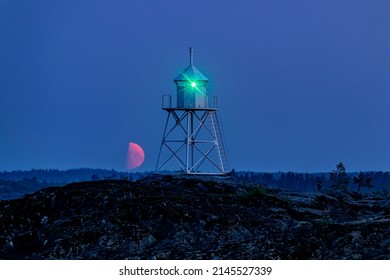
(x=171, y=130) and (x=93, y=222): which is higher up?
(x=171, y=130)

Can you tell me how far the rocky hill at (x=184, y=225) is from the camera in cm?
4759

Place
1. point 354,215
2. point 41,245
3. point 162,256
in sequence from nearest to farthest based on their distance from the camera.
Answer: point 162,256 → point 41,245 → point 354,215

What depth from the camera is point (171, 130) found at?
8581 centimetres

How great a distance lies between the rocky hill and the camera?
47.6 m

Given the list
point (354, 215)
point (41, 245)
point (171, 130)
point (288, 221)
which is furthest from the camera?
point (171, 130)

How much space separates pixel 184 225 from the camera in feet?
176
